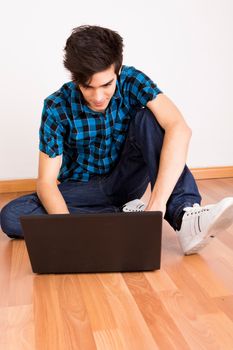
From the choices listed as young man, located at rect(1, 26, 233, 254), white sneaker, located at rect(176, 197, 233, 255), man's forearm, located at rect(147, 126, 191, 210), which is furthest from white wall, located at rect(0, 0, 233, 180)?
white sneaker, located at rect(176, 197, 233, 255)

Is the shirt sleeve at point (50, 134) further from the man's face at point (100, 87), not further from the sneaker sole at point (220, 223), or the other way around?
the sneaker sole at point (220, 223)

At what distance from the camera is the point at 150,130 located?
138cm

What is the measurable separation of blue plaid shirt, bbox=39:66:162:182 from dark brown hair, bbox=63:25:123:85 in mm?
165

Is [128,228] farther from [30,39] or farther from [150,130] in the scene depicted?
[30,39]

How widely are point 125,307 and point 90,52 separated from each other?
710 millimetres

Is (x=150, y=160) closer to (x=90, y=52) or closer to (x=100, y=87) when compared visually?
(x=100, y=87)

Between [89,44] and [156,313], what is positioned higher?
[89,44]

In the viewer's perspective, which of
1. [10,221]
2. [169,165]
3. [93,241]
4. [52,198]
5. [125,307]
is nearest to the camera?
[125,307]

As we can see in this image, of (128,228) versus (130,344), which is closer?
(130,344)

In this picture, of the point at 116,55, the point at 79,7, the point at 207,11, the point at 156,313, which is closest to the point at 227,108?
the point at 207,11

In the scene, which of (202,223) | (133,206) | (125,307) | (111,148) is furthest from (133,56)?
(125,307)

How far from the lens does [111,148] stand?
5.16 ft

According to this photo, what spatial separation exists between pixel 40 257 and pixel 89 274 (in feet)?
0.52

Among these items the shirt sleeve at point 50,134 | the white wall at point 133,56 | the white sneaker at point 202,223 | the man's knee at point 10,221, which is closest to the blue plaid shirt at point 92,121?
the shirt sleeve at point 50,134
